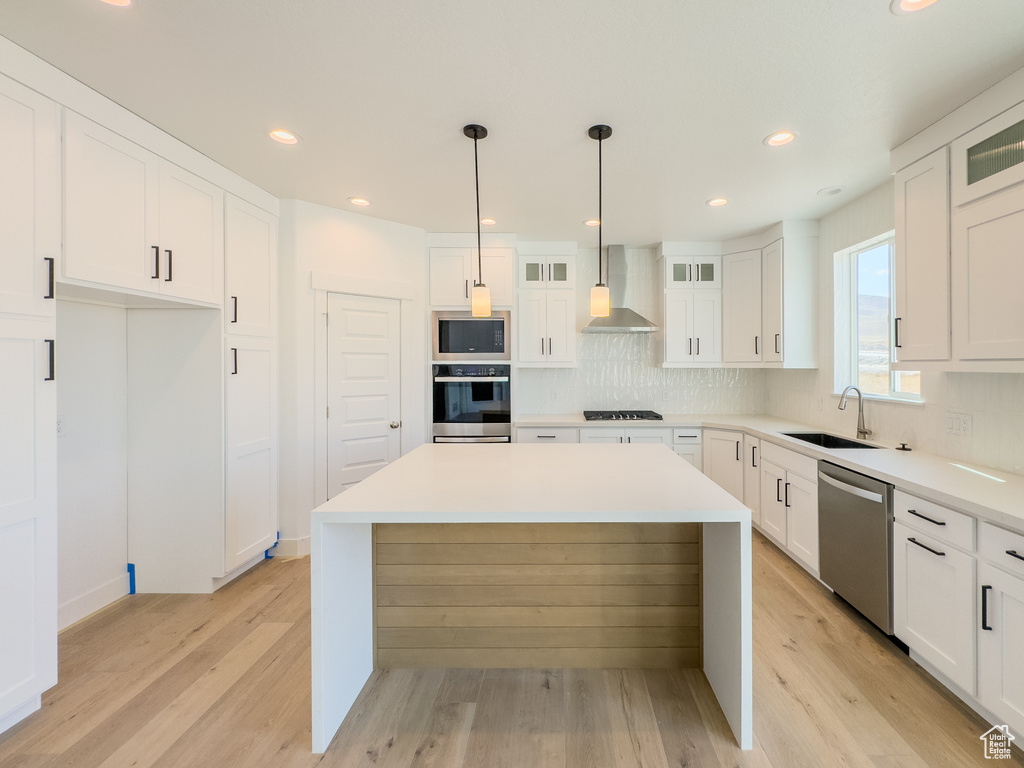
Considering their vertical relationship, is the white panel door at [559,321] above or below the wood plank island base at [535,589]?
above

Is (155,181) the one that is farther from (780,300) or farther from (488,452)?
(780,300)

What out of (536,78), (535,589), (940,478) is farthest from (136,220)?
(940,478)

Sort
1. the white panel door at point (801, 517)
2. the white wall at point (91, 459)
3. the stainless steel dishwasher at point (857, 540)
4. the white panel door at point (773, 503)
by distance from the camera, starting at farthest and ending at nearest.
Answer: the white panel door at point (773, 503) → the white panel door at point (801, 517) → the white wall at point (91, 459) → the stainless steel dishwasher at point (857, 540)

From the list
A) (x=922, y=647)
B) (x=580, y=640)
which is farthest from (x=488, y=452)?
(x=922, y=647)

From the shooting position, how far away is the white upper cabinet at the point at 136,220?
200 cm

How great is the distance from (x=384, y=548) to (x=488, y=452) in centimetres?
72

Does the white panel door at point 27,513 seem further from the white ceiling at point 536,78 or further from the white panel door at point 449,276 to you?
the white panel door at point 449,276

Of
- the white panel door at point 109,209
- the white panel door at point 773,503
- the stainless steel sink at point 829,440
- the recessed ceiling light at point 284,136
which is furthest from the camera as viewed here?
the white panel door at point 773,503

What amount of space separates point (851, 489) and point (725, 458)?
1573 millimetres

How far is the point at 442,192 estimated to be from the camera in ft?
10.2

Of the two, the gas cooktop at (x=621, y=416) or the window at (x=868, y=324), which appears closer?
the window at (x=868, y=324)

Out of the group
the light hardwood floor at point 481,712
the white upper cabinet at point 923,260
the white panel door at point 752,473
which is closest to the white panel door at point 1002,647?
the light hardwood floor at point 481,712

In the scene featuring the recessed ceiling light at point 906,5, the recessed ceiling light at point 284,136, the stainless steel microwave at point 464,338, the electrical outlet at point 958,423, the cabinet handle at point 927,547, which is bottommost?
the cabinet handle at point 927,547

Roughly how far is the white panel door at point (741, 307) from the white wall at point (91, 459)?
14.7 feet
